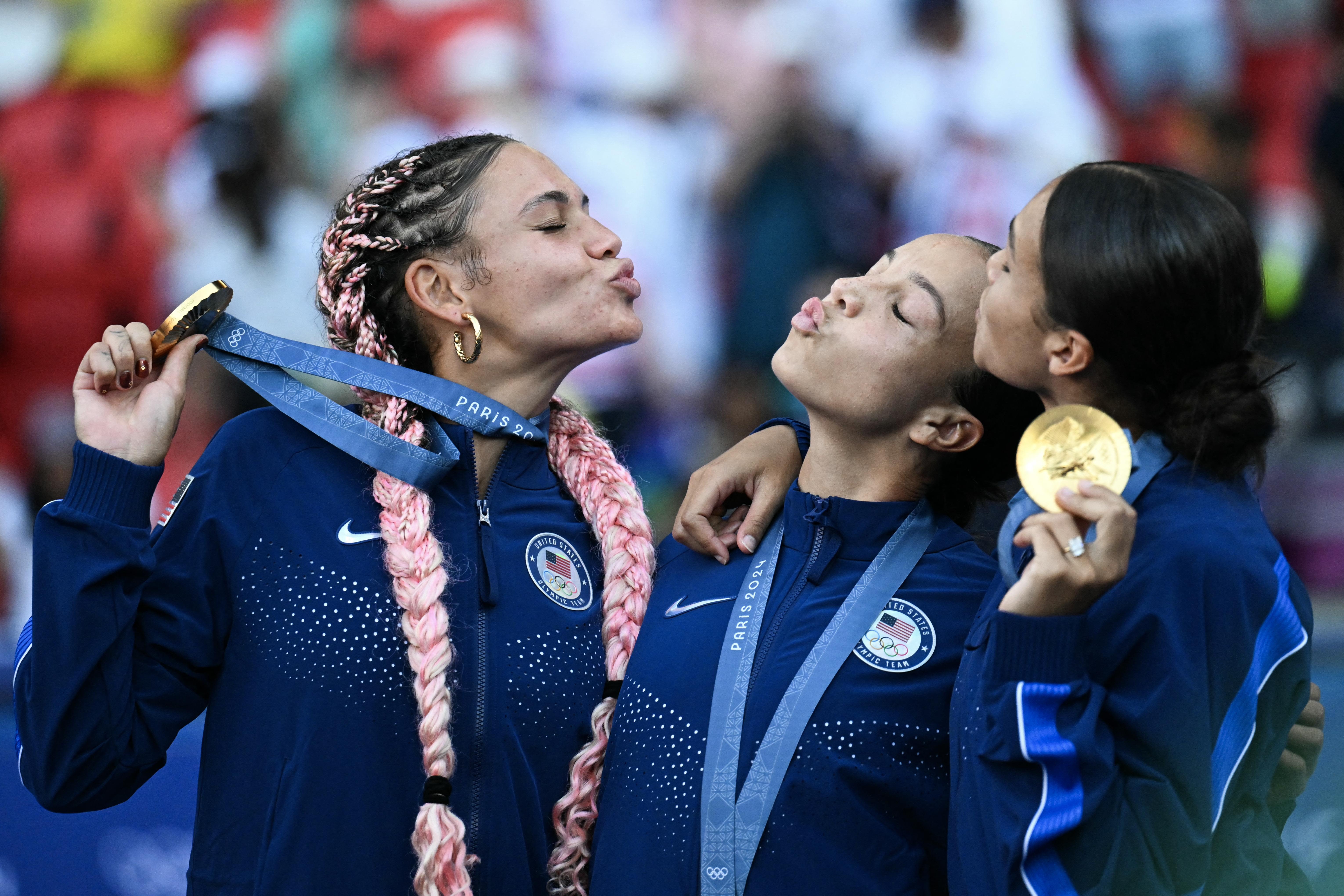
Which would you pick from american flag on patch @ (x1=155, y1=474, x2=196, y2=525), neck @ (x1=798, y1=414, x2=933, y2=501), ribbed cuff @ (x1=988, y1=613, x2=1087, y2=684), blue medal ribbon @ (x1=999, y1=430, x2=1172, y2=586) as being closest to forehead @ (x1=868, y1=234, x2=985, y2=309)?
neck @ (x1=798, y1=414, x2=933, y2=501)

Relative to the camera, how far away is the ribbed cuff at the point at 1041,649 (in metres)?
1.68

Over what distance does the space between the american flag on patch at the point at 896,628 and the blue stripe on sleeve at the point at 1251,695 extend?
0.55 meters

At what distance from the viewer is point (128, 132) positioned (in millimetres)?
5453

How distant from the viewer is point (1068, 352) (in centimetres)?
191

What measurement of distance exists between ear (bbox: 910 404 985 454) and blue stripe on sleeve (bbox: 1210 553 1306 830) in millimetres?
725

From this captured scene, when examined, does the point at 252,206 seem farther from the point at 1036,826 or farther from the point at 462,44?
the point at 1036,826

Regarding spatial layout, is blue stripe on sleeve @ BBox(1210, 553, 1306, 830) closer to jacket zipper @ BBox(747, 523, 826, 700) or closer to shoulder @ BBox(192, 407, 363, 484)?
jacket zipper @ BBox(747, 523, 826, 700)

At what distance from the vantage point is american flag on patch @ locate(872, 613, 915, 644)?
2180mm

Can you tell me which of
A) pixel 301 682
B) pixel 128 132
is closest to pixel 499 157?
pixel 301 682

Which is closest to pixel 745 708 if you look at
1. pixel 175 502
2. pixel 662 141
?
pixel 175 502

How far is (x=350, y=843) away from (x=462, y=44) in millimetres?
4112

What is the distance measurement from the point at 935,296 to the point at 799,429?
0.47 m

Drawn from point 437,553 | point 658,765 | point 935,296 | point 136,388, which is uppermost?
point 136,388

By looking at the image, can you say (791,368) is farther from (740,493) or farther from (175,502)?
(175,502)
